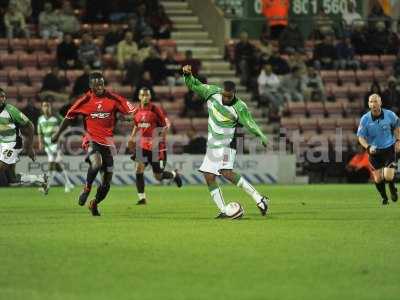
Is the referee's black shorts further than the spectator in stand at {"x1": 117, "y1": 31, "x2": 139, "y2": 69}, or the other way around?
the spectator in stand at {"x1": 117, "y1": 31, "x2": 139, "y2": 69}

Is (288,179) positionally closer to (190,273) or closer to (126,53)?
(126,53)

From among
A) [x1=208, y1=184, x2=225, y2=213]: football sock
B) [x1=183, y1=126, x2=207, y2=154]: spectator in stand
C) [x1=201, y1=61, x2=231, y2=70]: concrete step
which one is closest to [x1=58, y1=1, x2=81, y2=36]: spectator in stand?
[x1=201, y1=61, x2=231, y2=70]: concrete step

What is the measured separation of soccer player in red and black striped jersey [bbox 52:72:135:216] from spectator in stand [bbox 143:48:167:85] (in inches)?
538

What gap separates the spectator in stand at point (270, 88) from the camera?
103 feet

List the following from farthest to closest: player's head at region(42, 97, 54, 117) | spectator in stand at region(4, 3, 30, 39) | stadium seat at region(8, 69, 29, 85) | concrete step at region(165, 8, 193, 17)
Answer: concrete step at region(165, 8, 193, 17), spectator in stand at region(4, 3, 30, 39), stadium seat at region(8, 69, 29, 85), player's head at region(42, 97, 54, 117)

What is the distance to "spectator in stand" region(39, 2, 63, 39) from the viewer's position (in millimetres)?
30717

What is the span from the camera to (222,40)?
111 feet

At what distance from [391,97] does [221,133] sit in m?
15.7

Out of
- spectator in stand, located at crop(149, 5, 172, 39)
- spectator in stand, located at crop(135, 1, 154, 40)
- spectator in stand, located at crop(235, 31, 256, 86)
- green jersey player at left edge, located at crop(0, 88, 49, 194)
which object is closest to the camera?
green jersey player at left edge, located at crop(0, 88, 49, 194)

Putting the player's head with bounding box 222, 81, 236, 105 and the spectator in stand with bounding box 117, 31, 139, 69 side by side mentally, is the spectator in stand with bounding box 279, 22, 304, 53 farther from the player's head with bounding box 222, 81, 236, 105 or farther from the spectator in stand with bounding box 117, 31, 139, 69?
the player's head with bounding box 222, 81, 236, 105

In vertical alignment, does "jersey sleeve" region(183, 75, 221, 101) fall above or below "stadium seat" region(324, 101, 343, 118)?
above

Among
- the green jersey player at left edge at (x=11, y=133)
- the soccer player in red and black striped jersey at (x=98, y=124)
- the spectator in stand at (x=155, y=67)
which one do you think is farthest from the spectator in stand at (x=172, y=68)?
the soccer player in red and black striped jersey at (x=98, y=124)

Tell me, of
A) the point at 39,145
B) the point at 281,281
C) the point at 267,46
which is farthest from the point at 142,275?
the point at 267,46

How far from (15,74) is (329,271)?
21271mm
